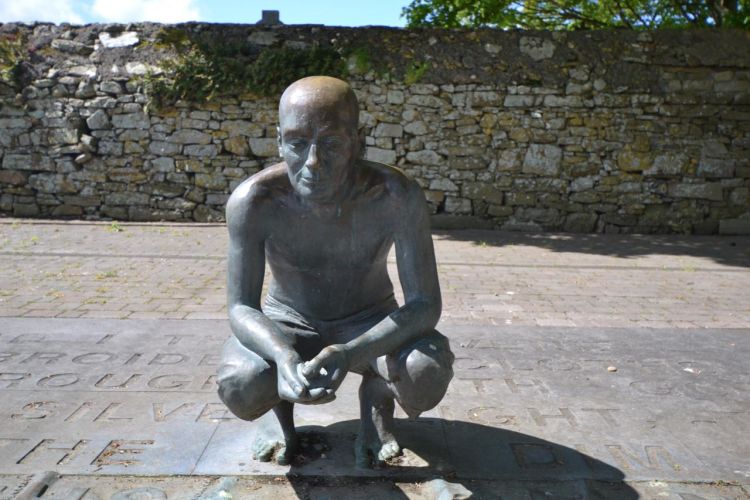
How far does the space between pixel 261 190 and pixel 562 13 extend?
12.7 meters

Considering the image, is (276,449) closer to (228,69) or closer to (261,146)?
(261,146)

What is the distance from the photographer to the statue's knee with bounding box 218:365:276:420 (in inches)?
93.1

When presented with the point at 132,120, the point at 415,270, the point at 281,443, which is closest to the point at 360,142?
the point at 415,270

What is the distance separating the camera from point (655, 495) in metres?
2.52

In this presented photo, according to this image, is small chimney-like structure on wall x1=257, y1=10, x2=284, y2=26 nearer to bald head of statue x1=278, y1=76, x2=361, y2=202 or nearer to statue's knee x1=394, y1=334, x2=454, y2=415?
bald head of statue x1=278, y1=76, x2=361, y2=202

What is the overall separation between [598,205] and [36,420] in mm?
9645

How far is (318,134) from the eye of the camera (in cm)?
233

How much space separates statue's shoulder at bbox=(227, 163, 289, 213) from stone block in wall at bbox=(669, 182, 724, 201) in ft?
32.3

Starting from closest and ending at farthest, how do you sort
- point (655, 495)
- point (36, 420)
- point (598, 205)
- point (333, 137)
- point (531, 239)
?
point (333, 137) < point (655, 495) < point (36, 420) < point (531, 239) < point (598, 205)

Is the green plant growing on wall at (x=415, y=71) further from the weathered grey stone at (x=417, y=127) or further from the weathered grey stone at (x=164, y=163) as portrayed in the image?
the weathered grey stone at (x=164, y=163)

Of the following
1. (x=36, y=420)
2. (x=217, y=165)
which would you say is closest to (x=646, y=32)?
(x=217, y=165)

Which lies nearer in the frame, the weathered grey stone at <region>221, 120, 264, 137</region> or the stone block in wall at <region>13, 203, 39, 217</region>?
the weathered grey stone at <region>221, 120, 264, 137</region>

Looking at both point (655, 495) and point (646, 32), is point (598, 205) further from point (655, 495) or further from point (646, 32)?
point (655, 495)

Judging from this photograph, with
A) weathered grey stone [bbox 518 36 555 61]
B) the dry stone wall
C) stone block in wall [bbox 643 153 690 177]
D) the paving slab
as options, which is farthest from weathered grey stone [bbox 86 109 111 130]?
stone block in wall [bbox 643 153 690 177]
